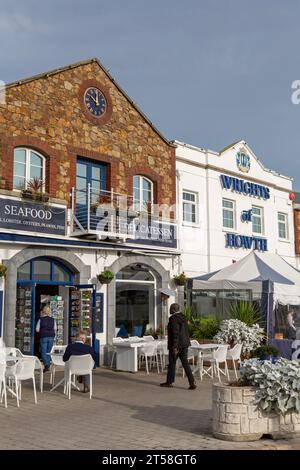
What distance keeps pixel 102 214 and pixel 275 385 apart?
9.13 m

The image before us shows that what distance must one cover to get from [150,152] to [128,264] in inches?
154

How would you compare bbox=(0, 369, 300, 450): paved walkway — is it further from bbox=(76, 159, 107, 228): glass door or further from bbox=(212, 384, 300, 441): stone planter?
bbox=(76, 159, 107, 228): glass door

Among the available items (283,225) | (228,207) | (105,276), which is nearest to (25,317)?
(105,276)

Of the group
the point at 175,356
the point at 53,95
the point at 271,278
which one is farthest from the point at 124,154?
the point at 175,356

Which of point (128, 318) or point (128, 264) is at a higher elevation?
point (128, 264)

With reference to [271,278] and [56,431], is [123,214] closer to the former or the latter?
[271,278]

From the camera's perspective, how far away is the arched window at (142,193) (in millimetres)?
16944

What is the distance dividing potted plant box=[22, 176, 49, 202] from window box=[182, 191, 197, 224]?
6.20m

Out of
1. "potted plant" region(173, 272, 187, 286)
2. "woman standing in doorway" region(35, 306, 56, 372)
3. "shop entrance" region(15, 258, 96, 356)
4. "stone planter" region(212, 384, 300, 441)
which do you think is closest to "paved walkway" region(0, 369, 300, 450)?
"stone planter" region(212, 384, 300, 441)

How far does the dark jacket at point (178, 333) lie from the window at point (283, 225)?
43.8 feet

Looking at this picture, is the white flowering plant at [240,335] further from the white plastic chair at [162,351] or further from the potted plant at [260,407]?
the potted plant at [260,407]

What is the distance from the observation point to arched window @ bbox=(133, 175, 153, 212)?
16.9 meters

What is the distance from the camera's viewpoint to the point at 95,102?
629 inches

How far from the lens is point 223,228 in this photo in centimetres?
2014
